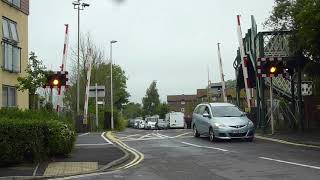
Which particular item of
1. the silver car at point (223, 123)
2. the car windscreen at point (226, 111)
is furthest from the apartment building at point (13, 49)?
the car windscreen at point (226, 111)

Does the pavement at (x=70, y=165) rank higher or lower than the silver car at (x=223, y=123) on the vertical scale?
lower

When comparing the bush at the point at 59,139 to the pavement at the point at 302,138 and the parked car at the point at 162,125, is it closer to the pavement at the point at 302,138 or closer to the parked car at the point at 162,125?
the pavement at the point at 302,138

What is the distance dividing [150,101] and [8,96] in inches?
4719

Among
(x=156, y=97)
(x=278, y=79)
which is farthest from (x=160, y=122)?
(x=156, y=97)

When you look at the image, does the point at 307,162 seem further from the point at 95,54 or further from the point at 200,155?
the point at 95,54

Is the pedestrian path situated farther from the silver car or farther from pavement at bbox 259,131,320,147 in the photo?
pavement at bbox 259,131,320,147

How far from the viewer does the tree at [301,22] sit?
22.3 metres

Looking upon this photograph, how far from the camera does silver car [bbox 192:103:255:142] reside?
2420cm

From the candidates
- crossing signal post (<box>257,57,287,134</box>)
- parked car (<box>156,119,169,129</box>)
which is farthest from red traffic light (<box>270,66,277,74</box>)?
parked car (<box>156,119,169,129</box>)

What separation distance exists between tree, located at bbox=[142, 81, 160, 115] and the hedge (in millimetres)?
127706

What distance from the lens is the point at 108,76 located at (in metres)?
70.4

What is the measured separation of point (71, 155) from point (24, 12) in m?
14.9

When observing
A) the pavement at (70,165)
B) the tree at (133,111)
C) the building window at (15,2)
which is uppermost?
the building window at (15,2)

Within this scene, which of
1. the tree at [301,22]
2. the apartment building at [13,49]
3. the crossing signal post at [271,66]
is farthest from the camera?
the apartment building at [13,49]
